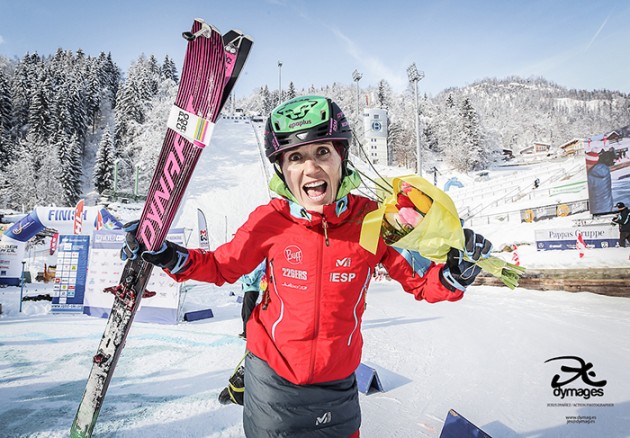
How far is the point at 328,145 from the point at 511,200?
107 ft

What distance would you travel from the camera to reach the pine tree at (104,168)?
3956 centimetres

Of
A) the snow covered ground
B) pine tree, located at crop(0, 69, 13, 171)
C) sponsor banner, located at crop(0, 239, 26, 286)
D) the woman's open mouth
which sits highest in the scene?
pine tree, located at crop(0, 69, 13, 171)

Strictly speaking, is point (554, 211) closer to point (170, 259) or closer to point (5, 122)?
point (170, 259)

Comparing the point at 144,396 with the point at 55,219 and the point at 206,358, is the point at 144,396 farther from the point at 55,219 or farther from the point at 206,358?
the point at 55,219

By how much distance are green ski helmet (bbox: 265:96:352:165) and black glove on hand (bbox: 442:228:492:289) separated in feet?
2.98

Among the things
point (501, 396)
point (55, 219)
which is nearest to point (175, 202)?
point (501, 396)

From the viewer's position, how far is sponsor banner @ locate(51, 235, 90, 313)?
776cm

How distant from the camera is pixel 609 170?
13.2 metres

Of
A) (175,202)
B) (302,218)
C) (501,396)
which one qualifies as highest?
(175,202)

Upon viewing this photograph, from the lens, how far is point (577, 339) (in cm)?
521

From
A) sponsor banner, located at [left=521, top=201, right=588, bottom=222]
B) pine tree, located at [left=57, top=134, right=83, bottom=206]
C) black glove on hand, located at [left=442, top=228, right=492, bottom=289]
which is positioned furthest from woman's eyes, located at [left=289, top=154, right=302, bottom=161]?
pine tree, located at [left=57, top=134, right=83, bottom=206]

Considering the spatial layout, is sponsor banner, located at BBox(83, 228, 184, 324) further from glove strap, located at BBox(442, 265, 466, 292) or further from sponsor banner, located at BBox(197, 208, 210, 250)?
glove strap, located at BBox(442, 265, 466, 292)

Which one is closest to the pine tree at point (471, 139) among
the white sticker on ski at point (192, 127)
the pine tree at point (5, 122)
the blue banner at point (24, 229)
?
the blue banner at point (24, 229)

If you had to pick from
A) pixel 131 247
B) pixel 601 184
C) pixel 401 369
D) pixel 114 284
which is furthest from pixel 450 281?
pixel 601 184
